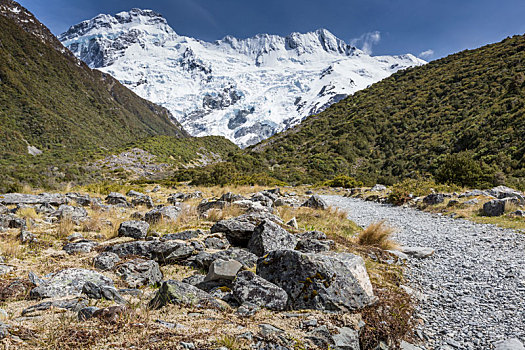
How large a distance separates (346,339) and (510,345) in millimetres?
1914

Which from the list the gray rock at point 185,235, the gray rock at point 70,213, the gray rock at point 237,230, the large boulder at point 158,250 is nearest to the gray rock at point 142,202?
the gray rock at point 70,213

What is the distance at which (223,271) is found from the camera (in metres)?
3.86

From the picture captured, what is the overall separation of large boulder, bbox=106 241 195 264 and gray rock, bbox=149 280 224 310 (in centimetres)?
179

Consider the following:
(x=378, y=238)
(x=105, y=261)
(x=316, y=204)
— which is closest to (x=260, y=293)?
(x=105, y=261)

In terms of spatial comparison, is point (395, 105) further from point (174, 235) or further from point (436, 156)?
point (174, 235)

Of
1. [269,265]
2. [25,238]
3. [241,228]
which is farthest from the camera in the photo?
[241,228]

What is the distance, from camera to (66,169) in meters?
31.4

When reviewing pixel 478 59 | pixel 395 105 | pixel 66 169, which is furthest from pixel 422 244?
pixel 478 59

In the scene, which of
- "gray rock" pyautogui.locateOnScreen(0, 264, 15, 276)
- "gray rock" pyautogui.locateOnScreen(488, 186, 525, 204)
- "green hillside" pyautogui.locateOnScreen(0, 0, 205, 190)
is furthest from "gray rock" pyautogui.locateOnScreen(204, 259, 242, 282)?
"green hillside" pyautogui.locateOnScreen(0, 0, 205, 190)

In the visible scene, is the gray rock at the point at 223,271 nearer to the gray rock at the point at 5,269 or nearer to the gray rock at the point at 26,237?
the gray rock at the point at 5,269

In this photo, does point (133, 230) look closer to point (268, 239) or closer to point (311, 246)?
point (268, 239)

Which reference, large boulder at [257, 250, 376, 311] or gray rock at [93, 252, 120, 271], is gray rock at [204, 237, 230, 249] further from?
large boulder at [257, 250, 376, 311]

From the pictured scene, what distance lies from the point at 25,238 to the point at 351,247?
21.9 feet

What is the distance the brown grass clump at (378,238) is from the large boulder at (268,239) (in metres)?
2.43
